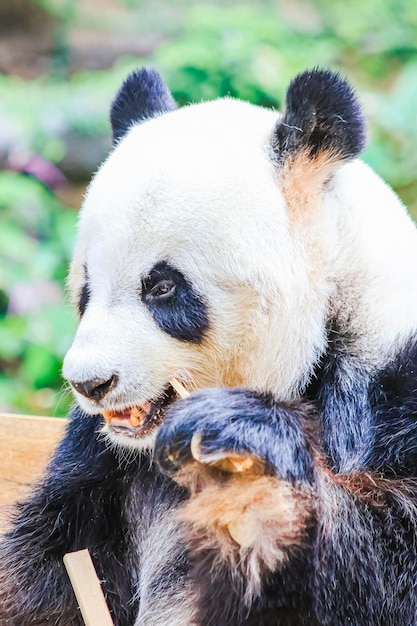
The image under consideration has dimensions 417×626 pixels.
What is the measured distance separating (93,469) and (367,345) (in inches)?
23.1

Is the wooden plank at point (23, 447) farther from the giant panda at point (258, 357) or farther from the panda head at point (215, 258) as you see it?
the panda head at point (215, 258)

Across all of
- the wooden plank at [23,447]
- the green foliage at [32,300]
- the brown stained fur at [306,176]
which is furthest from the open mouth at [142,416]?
the green foliage at [32,300]

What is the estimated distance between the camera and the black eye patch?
1.41 metres

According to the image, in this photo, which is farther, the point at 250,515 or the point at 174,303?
the point at 174,303

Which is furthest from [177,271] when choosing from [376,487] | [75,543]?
[75,543]

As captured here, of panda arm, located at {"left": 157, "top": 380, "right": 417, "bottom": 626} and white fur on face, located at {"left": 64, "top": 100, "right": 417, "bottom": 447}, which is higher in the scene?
white fur on face, located at {"left": 64, "top": 100, "right": 417, "bottom": 447}

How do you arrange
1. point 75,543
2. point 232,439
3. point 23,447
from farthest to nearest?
point 23,447 → point 75,543 → point 232,439

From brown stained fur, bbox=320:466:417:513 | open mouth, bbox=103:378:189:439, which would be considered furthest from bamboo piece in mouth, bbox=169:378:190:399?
brown stained fur, bbox=320:466:417:513

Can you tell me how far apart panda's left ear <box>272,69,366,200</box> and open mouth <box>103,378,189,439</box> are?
0.41 m

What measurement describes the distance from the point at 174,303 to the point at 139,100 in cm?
52

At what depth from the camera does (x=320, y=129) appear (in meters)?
1.47

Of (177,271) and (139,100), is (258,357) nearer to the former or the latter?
(177,271)

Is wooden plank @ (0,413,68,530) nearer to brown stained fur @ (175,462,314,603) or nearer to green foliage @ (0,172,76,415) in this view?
brown stained fur @ (175,462,314,603)

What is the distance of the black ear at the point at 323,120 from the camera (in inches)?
57.1
